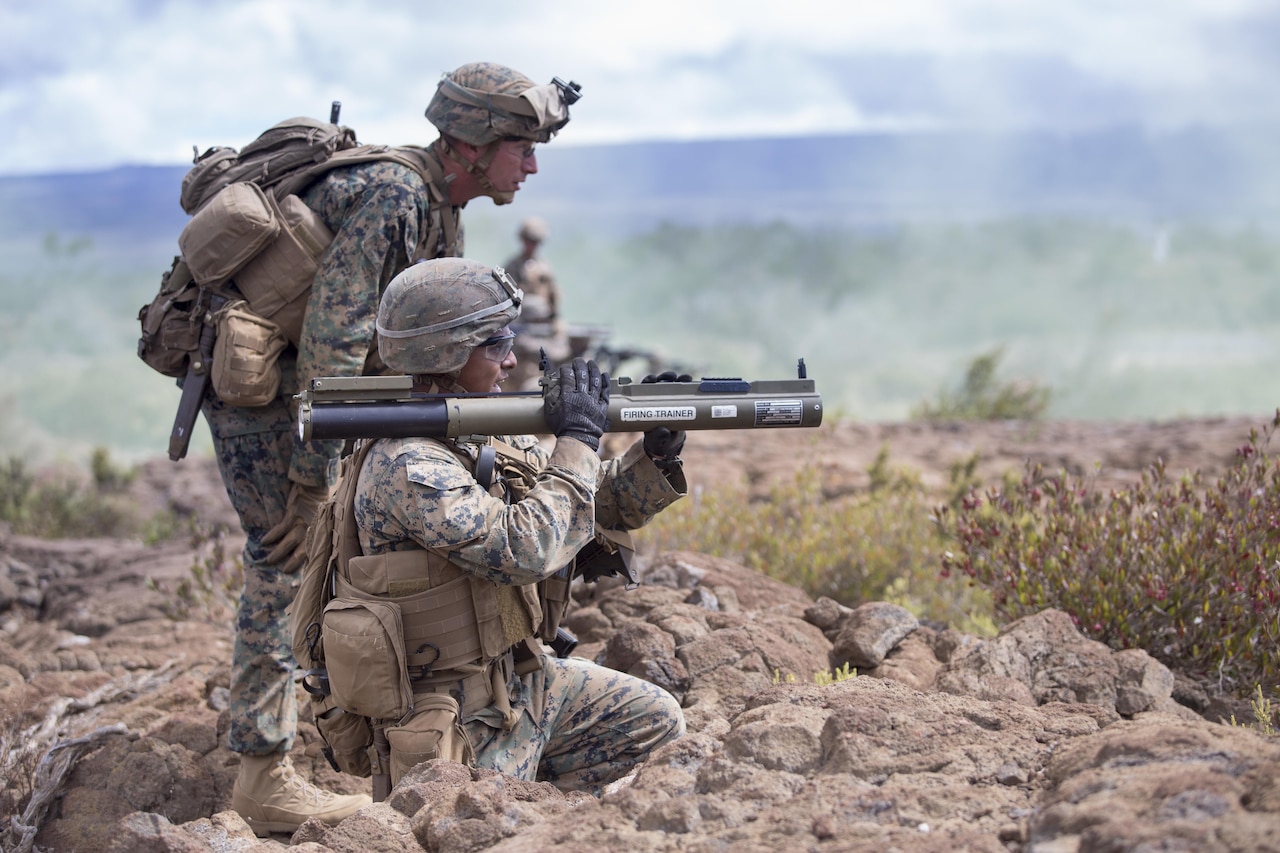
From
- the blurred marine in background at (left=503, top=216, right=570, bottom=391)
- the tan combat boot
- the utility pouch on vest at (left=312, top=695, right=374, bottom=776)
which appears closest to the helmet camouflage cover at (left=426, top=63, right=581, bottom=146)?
the utility pouch on vest at (left=312, top=695, right=374, bottom=776)

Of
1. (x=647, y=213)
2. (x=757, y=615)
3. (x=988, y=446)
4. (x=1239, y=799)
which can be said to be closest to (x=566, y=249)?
(x=647, y=213)

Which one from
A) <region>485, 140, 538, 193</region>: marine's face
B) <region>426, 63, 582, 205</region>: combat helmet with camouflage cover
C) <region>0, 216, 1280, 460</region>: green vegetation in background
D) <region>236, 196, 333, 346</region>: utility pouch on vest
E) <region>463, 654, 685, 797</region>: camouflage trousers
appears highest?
<region>0, 216, 1280, 460</region>: green vegetation in background

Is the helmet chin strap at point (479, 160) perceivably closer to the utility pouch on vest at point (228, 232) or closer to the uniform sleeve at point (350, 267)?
the uniform sleeve at point (350, 267)

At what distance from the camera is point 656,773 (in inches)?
122

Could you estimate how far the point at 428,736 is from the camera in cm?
344

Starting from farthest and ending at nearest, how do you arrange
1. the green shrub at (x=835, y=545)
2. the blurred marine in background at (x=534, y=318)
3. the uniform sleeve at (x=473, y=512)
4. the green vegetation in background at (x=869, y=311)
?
1. the green vegetation in background at (x=869, y=311)
2. the blurred marine in background at (x=534, y=318)
3. the green shrub at (x=835, y=545)
4. the uniform sleeve at (x=473, y=512)

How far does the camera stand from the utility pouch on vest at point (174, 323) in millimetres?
4379

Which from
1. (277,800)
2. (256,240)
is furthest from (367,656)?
(256,240)

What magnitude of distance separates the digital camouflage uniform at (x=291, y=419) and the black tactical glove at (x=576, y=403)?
3.22 ft

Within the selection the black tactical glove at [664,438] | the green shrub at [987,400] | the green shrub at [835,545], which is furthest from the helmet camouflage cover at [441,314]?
the green shrub at [987,400]

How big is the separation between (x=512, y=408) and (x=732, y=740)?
1.04 metres

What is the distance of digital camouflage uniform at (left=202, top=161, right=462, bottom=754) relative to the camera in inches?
167

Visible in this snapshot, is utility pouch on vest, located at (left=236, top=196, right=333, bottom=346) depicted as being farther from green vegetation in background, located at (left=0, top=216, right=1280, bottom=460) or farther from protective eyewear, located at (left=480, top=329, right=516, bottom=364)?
green vegetation in background, located at (left=0, top=216, right=1280, bottom=460)

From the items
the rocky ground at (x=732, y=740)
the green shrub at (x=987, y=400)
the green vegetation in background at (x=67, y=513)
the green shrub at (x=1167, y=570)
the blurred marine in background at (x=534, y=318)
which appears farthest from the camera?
the green shrub at (x=987, y=400)
